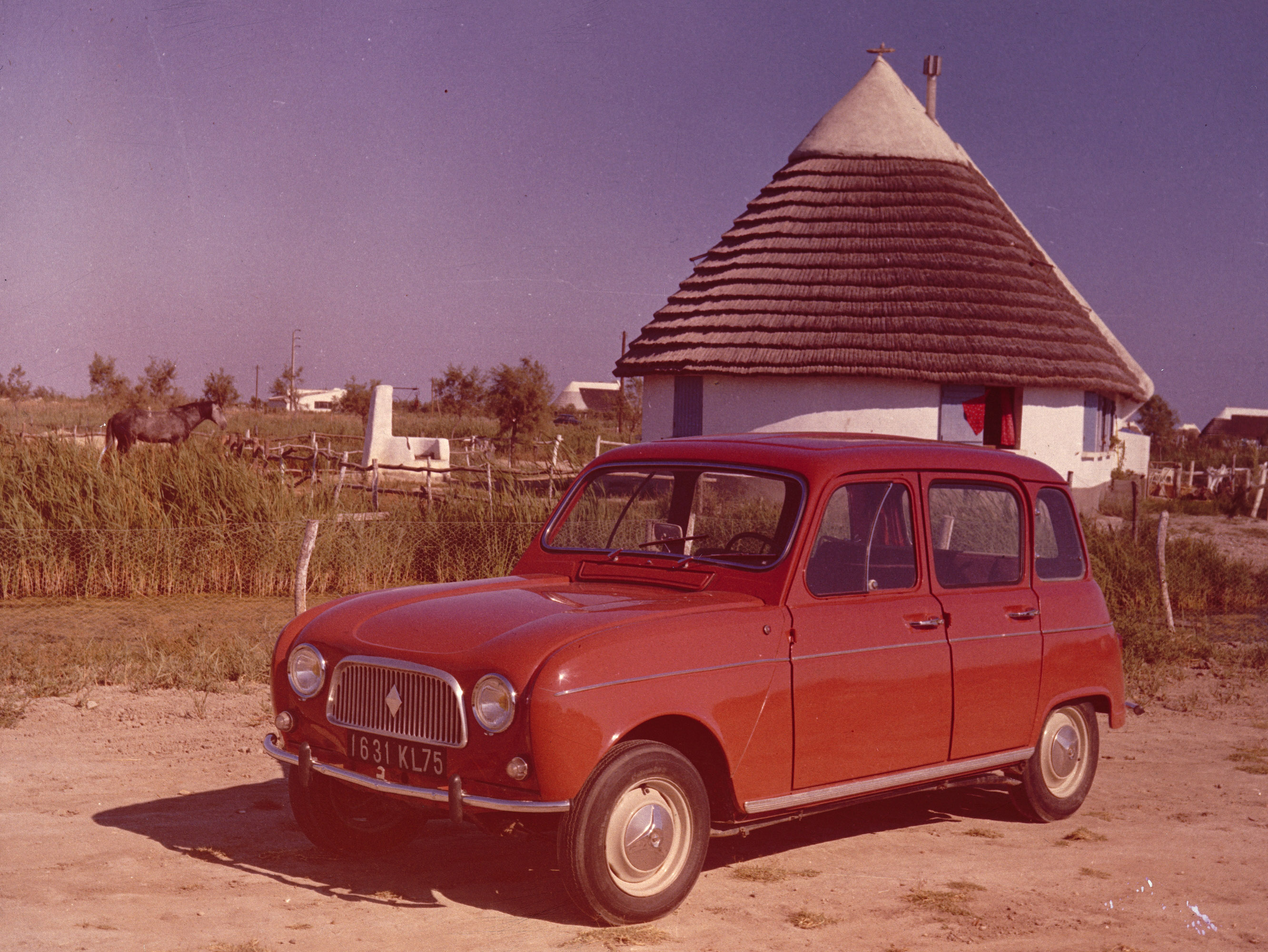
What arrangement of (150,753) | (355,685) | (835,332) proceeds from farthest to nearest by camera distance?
(835,332)
(150,753)
(355,685)

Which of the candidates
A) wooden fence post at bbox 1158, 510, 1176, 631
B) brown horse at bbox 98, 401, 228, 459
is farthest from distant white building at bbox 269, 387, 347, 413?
wooden fence post at bbox 1158, 510, 1176, 631

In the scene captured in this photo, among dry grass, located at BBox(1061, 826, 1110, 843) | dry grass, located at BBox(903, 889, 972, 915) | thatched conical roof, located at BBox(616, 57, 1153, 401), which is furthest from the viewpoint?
thatched conical roof, located at BBox(616, 57, 1153, 401)

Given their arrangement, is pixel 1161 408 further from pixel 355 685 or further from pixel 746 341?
pixel 355 685

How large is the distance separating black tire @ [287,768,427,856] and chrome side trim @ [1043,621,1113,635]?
3134mm

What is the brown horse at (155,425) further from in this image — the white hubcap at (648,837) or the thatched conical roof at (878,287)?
the white hubcap at (648,837)

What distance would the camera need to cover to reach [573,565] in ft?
21.1

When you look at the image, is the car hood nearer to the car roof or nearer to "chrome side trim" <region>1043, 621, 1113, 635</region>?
the car roof

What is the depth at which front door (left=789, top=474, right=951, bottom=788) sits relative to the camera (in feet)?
18.5

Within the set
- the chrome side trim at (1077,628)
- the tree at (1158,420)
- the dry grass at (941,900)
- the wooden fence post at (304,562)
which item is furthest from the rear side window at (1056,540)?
the tree at (1158,420)

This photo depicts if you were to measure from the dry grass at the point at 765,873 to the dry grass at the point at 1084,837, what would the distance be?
1.48 meters

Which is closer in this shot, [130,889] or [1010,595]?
[130,889]

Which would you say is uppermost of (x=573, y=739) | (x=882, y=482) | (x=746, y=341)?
(x=746, y=341)

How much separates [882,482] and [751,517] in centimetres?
61

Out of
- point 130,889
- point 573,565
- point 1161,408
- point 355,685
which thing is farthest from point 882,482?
point 1161,408
